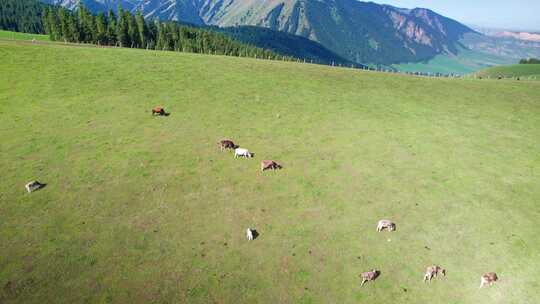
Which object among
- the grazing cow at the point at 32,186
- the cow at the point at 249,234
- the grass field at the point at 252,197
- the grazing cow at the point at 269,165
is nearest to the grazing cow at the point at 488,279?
the grass field at the point at 252,197

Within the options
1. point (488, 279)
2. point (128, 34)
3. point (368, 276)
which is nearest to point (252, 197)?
point (368, 276)

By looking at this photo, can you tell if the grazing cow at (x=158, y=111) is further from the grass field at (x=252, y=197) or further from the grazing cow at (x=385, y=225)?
the grazing cow at (x=385, y=225)

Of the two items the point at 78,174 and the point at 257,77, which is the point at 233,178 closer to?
the point at 78,174

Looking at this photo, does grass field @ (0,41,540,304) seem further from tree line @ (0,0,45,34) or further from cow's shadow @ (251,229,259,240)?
tree line @ (0,0,45,34)

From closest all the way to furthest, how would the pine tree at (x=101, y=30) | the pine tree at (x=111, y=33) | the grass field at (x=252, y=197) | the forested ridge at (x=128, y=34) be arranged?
1. the grass field at (x=252, y=197)
2. the forested ridge at (x=128, y=34)
3. the pine tree at (x=101, y=30)
4. the pine tree at (x=111, y=33)

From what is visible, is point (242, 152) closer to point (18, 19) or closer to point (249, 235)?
point (249, 235)
